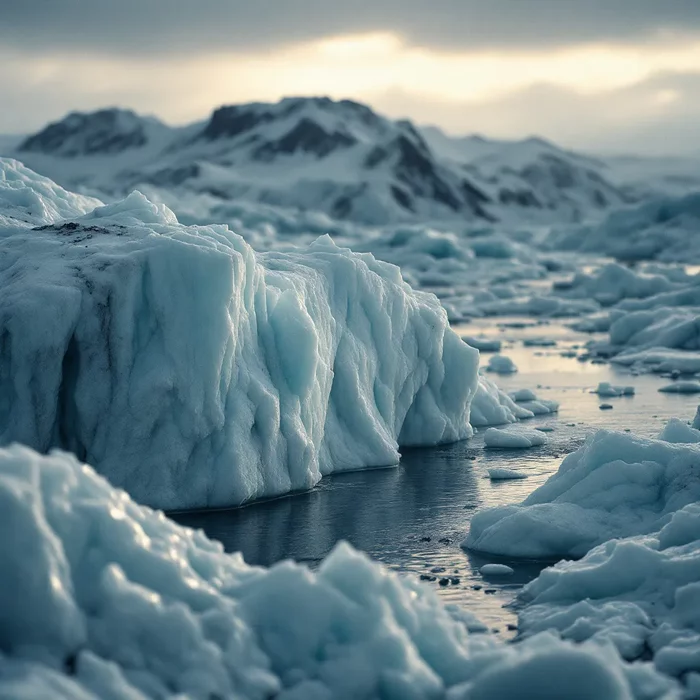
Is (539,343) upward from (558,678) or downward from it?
downward

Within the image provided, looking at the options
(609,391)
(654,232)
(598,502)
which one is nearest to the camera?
(598,502)

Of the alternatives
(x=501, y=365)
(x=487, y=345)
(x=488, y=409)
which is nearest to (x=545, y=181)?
(x=487, y=345)

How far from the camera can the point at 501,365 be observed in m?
19.9

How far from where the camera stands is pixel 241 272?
11.2 m

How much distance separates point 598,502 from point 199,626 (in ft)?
15.2

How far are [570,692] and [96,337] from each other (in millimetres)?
5998

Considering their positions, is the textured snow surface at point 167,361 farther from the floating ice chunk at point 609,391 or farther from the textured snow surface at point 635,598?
the floating ice chunk at point 609,391

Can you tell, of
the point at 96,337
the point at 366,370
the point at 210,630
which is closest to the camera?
the point at 210,630

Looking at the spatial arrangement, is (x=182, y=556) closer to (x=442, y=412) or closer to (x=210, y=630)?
(x=210, y=630)

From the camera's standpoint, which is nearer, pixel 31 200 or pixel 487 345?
pixel 31 200

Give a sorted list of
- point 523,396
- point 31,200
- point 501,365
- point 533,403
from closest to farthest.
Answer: point 31,200 → point 533,403 → point 523,396 → point 501,365

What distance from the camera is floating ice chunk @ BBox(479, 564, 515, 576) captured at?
30.3 feet

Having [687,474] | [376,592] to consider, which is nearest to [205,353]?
[687,474]

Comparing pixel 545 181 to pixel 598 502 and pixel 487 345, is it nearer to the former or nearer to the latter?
pixel 487 345
